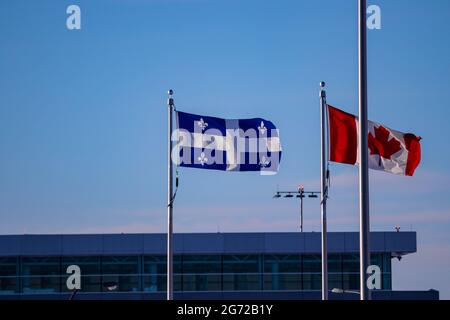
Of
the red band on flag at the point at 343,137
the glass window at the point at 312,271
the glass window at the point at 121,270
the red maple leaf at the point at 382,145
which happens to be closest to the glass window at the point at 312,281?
the glass window at the point at 312,271

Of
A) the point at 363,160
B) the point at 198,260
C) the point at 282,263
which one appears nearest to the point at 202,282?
the point at 198,260

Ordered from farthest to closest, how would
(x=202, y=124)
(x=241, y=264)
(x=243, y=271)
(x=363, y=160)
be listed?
(x=241, y=264) < (x=243, y=271) < (x=202, y=124) < (x=363, y=160)

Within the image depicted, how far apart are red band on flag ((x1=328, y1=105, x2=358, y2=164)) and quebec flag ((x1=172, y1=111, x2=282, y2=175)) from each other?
229 centimetres

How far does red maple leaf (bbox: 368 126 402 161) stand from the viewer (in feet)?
110

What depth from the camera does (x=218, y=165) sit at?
1459 inches

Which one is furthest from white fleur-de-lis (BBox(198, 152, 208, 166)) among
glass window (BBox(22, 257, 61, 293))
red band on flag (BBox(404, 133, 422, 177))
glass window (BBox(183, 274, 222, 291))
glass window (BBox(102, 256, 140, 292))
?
glass window (BBox(22, 257, 61, 293))

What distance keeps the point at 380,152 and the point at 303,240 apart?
79.4 feet

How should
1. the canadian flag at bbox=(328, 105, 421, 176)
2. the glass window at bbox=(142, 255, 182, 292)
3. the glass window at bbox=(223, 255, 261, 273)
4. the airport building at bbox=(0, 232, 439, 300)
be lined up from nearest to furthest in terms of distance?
the canadian flag at bbox=(328, 105, 421, 176)
the airport building at bbox=(0, 232, 439, 300)
the glass window at bbox=(142, 255, 182, 292)
the glass window at bbox=(223, 255, 261, 273)

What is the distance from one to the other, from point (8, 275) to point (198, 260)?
9408 millimetres

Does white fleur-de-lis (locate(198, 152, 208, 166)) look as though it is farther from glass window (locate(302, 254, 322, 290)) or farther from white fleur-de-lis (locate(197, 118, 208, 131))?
glass window (locate(302, 254, 322, 290))

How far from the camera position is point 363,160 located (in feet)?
88.9

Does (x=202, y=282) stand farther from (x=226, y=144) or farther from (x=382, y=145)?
(x=382, y=145)
